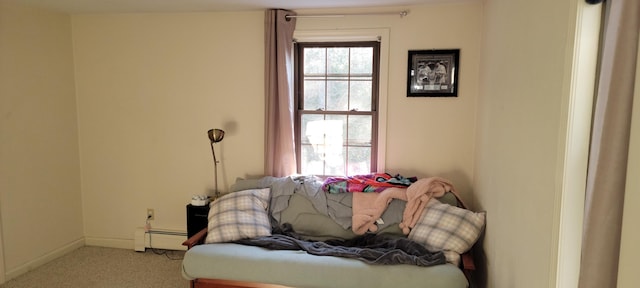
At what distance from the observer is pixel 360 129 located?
133 inches

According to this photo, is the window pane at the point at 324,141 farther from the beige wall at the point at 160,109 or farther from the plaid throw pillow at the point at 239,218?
the plaid throw pillow at the point at 239,218

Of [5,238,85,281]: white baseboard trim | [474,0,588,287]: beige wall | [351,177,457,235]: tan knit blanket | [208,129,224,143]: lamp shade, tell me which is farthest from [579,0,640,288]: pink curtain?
[5,238,85,281]: white baseboard trim

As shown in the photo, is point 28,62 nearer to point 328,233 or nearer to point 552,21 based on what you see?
point 328,233

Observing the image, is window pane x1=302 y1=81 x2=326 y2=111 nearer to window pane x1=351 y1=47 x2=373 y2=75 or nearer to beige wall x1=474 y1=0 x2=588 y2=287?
window pane x1=351 y1=47 x2=373 y2=75

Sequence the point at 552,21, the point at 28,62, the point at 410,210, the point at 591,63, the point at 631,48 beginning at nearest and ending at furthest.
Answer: the point at 631,48
the point at 591,63
the point at 552,21
the point at 410,210
the point at 28,62

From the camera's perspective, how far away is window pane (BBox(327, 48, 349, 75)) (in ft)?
10.9

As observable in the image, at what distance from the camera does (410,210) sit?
281 cm

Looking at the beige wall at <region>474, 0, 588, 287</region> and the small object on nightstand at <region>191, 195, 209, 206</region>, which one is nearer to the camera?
the beige wall at <region>474, 0, 588, 287</region>

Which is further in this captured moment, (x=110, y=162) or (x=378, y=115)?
(x=110, y=162)

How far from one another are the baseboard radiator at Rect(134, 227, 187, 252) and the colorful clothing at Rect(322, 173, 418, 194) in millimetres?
1607

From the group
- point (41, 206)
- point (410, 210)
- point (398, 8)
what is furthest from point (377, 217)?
point (41, 206)

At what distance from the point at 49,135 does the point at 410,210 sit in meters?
3.24

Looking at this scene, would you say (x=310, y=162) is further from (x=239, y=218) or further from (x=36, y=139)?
(x=36, y=139)

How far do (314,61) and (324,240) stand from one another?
1562 mm
